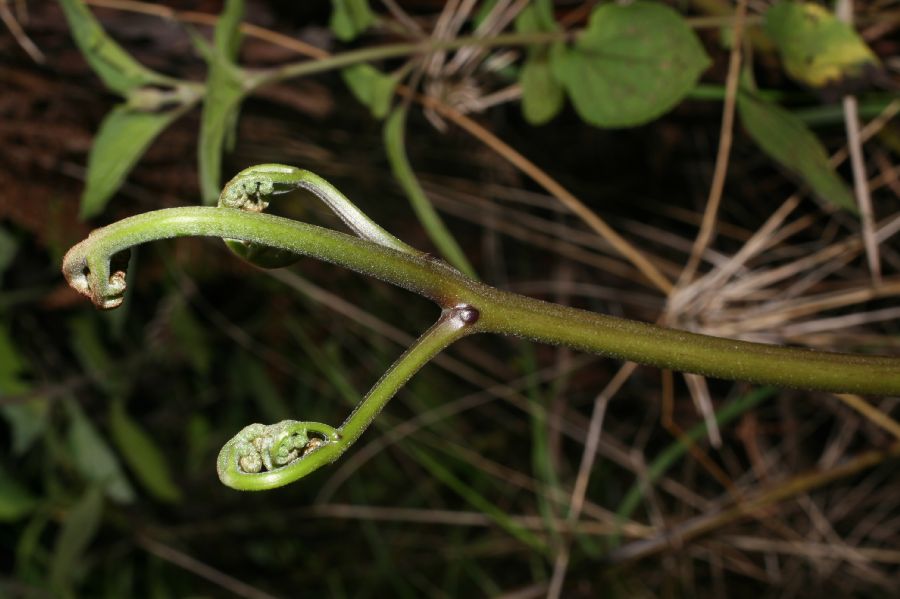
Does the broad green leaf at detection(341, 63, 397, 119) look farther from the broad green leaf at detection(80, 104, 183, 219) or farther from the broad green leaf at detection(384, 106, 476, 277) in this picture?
the broad green leaf at detection(80, 104, 183, 219)

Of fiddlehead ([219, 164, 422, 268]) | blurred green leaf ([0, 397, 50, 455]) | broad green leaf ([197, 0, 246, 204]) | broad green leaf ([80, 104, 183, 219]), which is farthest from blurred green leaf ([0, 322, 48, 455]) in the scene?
fiddlehead ([219, 164, 422, 268])

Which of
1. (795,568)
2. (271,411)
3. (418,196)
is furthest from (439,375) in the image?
(418,196)

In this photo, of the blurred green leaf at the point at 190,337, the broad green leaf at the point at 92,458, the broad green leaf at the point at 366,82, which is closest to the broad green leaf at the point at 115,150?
the broad green leaf at the point at 366,82

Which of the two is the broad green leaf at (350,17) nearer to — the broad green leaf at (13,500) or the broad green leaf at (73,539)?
the broad green leaf at (73,539)

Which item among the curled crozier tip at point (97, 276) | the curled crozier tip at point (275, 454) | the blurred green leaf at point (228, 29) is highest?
the blurred green leaf at point (228, 29)

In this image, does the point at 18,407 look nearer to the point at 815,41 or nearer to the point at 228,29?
the point at 228,29
